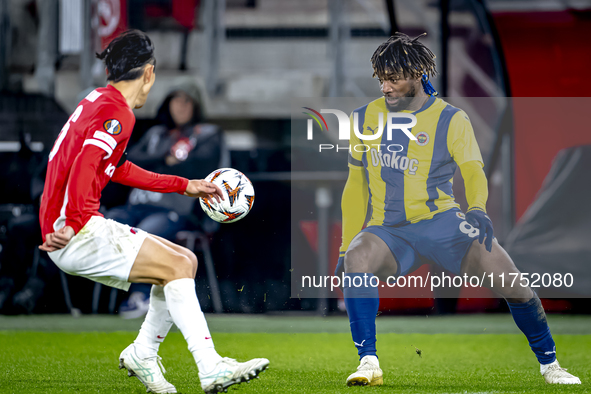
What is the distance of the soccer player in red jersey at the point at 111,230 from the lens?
2.94m

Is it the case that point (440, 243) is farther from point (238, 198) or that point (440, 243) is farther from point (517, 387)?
point (238, 198)

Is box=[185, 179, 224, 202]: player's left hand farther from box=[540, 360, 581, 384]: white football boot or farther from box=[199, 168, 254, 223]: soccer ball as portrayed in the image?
box=[540, 360, 581, 384]: white football boot

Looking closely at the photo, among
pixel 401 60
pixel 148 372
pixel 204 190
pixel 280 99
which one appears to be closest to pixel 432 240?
pixel 401 60

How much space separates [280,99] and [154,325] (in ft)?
13.7

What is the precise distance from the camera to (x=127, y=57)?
3.20 meters

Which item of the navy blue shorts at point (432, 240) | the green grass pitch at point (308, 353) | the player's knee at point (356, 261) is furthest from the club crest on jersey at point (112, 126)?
the navy blue shorts at point (432, 240)

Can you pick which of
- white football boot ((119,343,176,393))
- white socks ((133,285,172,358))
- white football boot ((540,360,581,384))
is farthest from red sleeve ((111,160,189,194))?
white football boot ((540,360,581,384))

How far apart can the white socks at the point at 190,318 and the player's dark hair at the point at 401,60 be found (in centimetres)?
161

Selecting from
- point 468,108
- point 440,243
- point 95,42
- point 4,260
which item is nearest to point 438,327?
point 468,108

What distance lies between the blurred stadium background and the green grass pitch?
0.71 ft

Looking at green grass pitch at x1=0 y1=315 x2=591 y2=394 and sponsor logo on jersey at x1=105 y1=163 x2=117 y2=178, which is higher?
sponsor logo on jersey at x1=105 y1=163 x2=117 y2=178

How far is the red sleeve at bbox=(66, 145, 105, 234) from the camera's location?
2.91m

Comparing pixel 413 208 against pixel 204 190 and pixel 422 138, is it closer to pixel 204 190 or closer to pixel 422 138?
pixel 422 138

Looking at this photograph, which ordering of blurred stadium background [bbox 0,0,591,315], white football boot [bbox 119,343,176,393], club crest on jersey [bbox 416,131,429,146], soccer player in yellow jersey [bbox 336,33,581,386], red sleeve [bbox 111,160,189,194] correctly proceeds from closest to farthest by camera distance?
1. white football boot [bbox 119,343,176,393]
2. red sleeve [bbox 111,160,189,194]
3. soccer player in yellow jersey [bbox 336,33,581,386]
4. club crest on jersey [bbox 416,131,429,146]
5. blurred stadium background [bbox 0,0,591,315]
